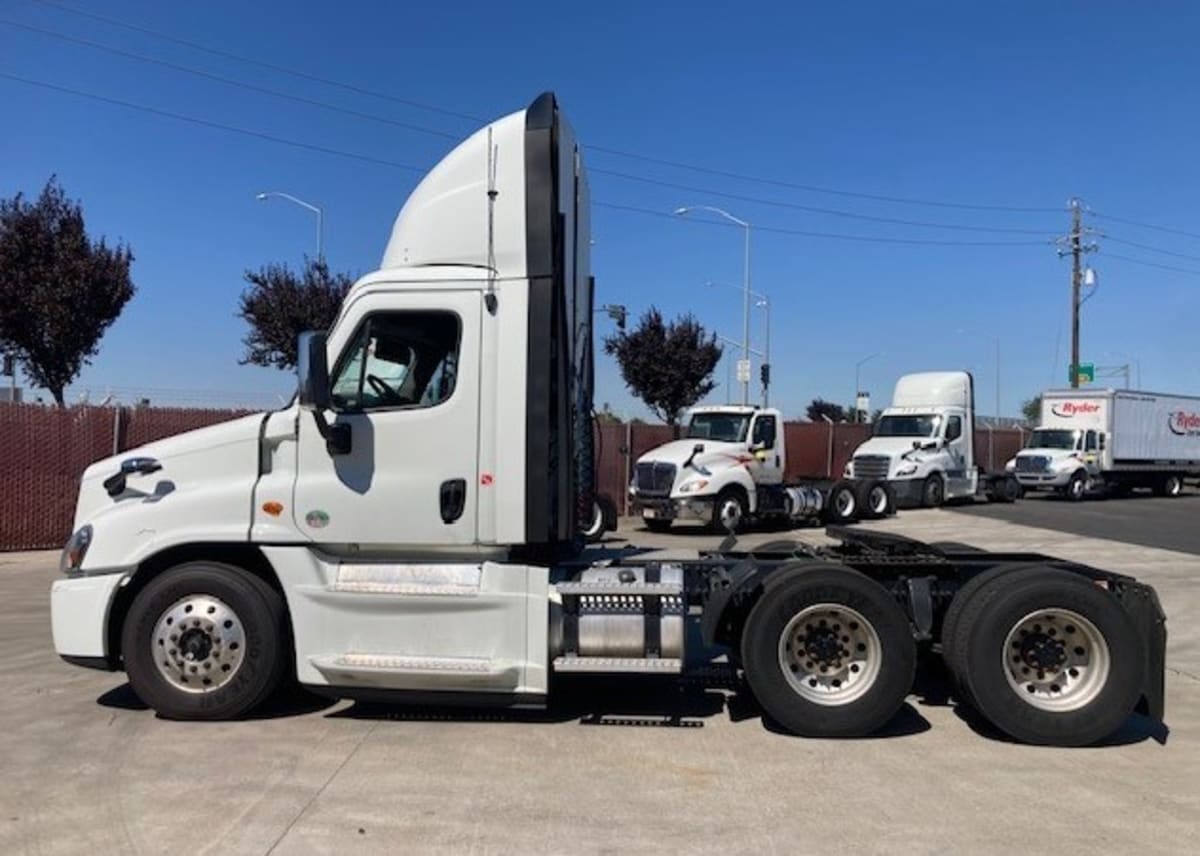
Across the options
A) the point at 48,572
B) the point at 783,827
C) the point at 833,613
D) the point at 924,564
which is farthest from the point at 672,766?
the point at 48,572

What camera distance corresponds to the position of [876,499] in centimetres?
2372

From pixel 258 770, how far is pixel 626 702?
2.61 meters

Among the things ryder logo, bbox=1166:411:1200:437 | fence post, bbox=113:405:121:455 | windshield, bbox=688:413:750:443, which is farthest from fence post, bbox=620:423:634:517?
ryder logo, bbox=1166:411:1200:437

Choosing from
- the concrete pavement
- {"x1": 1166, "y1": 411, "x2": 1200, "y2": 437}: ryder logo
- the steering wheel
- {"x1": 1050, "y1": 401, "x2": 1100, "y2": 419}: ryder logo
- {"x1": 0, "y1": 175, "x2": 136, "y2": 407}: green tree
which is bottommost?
the concrete pavement

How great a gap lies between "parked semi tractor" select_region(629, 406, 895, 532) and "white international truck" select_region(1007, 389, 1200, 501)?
50.6 feet

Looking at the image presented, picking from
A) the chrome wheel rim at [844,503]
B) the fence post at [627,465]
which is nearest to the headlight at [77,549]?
the fence post at [627,465]

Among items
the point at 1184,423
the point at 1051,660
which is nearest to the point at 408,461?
the point at 1051,660

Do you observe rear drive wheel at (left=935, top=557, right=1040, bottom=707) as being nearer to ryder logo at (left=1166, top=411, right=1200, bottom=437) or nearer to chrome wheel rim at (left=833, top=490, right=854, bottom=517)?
chrome wheel rim at (left=833, top=490, right=854, bottom=517)

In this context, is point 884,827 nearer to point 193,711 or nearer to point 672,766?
point 672,766

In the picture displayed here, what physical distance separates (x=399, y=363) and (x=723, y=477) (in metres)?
13.7

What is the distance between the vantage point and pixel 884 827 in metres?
4.73

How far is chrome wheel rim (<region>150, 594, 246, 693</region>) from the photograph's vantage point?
20.7ft

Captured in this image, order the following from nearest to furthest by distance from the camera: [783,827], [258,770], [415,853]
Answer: [415,853] < [783,827] < [258,770]

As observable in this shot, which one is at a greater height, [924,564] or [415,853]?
[924,564]
